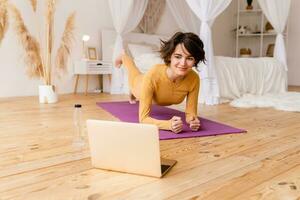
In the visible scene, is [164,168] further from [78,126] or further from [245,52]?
[245,52]

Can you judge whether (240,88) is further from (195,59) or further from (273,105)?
(195,59)

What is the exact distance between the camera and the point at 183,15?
5.05 meters

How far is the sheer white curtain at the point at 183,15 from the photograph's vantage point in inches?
195

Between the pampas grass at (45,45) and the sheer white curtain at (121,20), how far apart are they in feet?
2.13

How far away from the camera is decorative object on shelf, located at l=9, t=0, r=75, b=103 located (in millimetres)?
3600

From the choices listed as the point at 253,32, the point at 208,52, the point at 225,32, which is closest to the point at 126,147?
the point at 208,52

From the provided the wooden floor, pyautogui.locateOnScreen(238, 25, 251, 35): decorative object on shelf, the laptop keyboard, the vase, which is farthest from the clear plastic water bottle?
pyautogui.locateOnScreen(238, 25, 251, 35): decorative object on shelf

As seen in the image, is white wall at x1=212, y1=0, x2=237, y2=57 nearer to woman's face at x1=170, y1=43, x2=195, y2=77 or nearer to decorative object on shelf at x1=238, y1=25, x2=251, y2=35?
decorative object on shelf at x1=238, y1=25, x2=251, y2=35

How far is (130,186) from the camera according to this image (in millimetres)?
1231

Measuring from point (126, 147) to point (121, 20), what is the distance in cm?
337

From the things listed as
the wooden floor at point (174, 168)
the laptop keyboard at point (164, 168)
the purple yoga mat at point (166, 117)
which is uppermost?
the purple yoga mat at point (166, 117)

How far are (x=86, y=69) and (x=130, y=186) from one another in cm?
328

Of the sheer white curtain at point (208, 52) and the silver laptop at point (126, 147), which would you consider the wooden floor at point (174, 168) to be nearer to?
the silver laptop at point (126, 147)

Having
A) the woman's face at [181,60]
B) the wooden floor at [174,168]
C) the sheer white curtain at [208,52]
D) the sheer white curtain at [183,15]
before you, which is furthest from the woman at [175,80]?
the sheer white curtain at [183,15]
